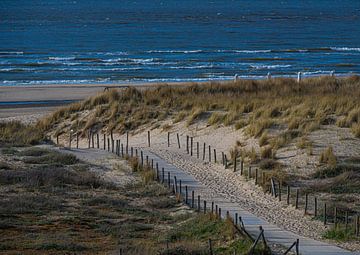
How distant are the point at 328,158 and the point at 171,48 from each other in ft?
→ 166

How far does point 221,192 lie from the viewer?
19062 mm

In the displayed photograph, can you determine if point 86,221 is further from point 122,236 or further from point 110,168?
point 110,168

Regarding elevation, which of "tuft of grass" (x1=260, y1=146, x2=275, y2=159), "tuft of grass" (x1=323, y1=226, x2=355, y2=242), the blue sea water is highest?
the blue sea water

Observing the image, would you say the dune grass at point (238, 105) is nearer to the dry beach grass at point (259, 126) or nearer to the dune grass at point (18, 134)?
the dry beach grass at point (259, 126)

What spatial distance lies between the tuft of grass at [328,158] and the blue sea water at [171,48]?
28.7m

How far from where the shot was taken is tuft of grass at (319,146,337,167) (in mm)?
20250

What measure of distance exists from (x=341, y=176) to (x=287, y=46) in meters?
53.4

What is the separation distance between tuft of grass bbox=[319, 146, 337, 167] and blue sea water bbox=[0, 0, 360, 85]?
28716 millimetres

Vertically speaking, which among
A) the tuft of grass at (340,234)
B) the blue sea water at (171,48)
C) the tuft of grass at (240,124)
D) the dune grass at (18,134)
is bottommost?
the tuft of grass at (340,234)

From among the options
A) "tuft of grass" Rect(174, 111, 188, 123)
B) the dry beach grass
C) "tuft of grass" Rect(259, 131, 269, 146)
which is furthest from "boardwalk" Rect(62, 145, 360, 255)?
"tuft of grass" Rect(174, 111, 188, 123)

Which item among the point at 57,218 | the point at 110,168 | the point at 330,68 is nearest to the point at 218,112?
the point at 110,168

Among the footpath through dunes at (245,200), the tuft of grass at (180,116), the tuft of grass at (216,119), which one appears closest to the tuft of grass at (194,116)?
the tuft of grass at (180,116)

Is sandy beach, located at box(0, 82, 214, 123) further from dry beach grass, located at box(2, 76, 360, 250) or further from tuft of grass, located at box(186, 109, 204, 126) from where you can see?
tuft of grass, located at box(186, 109, 204, 126)

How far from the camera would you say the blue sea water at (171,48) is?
176 ft
